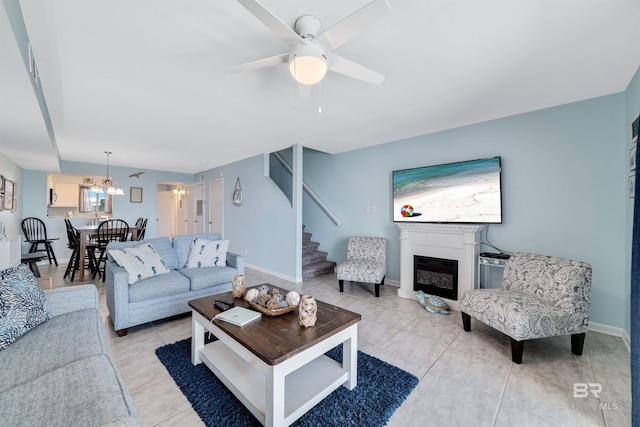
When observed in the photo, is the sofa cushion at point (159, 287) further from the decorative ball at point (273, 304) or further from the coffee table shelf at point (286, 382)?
the decorative ball at point (273, 304)

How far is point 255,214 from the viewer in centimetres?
505

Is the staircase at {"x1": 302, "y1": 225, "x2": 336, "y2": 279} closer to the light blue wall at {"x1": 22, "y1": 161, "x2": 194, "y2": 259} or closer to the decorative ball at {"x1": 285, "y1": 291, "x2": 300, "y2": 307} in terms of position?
the decorative ball at {"x1": 285, "y1": 291, "x2": 300, "y2": 307}

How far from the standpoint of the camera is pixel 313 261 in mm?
4750

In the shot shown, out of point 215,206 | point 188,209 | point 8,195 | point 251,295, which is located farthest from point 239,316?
point 188,209

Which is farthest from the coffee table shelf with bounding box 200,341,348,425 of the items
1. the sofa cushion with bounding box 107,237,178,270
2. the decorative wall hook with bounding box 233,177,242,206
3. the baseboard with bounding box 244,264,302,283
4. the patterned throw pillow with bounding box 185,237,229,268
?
the decorative wall hook with bounding box 233,177,242,206

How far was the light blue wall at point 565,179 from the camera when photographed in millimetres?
Result: 2408

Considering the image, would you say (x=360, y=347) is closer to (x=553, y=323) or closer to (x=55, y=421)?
(x=553, y=323)

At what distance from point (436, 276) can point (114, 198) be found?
7231 millimetres

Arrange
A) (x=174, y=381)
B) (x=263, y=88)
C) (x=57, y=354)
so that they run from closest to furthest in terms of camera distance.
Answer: (x=57, y=354), (x=174, y=381), (x=263, y=88)

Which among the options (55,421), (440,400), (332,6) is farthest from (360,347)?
(332,6)

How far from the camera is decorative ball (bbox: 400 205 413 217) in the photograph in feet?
12.2

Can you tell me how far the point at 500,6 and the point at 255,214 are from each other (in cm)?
447

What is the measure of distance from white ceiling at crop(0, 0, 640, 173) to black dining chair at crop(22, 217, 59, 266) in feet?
7.63

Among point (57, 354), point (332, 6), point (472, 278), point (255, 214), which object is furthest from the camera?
point (255, 214)
